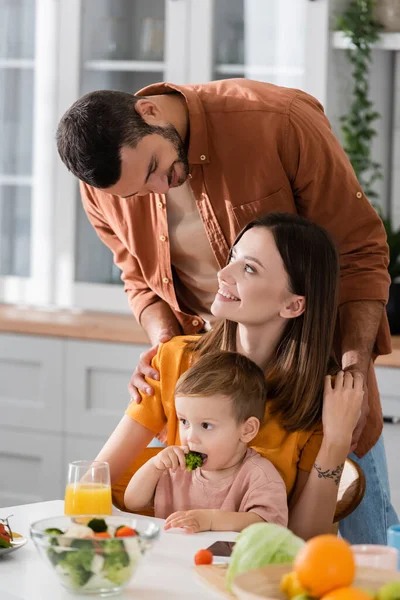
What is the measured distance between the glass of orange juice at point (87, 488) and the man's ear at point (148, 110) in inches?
28.9

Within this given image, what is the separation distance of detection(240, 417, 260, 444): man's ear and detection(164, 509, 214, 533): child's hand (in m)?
0.19

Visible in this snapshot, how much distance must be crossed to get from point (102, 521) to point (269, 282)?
738 millimetres

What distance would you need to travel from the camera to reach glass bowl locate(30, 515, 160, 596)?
1.31 m

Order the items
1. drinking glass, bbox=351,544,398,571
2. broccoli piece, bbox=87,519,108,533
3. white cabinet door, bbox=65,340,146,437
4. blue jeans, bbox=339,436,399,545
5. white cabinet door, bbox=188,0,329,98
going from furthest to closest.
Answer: white cabinet door, bbox=65,340,146,437 → white cabinet door, bbox=188,0,329,98 → blue jeans, bbox=339,436,399,545 → broccoli piece, bbox=87,519,108,533 → drinking glass, bbox=351,544,398,571

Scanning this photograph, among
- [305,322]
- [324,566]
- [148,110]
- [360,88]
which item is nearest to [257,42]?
[360,88]

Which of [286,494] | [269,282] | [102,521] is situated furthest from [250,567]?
[269,282]

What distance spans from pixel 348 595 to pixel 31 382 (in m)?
2.61

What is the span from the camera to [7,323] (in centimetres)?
362

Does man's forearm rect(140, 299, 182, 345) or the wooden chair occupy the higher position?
man's forearm rect(140, 299, 182, 345)

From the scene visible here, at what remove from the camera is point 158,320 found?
8.19 ft

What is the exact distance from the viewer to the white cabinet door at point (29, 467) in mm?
3600

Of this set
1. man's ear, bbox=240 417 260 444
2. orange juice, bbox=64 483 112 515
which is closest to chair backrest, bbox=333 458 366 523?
man's ear, bbox=240 417 260 444

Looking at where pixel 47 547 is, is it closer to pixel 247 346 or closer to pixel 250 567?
pixel 250 567

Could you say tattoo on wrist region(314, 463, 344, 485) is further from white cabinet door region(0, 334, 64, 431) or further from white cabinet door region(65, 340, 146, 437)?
white cabinet door region(0, 334, 64, 431)
